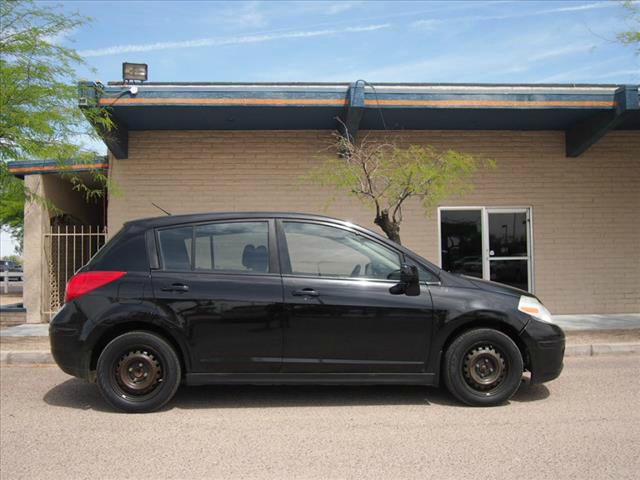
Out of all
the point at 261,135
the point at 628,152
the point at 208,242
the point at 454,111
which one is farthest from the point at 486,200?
the point at 208,242

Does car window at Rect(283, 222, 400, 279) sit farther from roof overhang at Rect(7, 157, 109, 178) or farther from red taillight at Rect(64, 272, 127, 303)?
roof overhang at Rect(7, 157, 109, 178)

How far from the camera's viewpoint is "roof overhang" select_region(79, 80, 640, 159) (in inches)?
390

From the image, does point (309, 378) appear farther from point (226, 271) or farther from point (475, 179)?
point (475, 179)

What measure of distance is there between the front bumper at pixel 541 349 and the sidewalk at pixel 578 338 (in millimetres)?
2799

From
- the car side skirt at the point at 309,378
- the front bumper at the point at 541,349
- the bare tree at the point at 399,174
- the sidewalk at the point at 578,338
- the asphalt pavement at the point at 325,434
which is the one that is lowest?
the asphalt pavement at the point at 325,434

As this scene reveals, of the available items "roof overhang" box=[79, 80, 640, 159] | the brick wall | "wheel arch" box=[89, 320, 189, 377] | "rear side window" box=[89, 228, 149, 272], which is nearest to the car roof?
"rear side window" box=[89, 228, 149, 272]

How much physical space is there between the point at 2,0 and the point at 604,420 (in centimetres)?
928

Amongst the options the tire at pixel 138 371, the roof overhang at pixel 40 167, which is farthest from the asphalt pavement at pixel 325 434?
the roof overhang at pixel 40 167

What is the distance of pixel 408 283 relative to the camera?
4988 mm

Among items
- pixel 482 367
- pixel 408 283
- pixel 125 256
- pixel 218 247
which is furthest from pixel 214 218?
pixel 482 367

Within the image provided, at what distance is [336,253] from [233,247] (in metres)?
0.98

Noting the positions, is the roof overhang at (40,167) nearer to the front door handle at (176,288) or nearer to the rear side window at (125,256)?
the rear side window at (125,256)

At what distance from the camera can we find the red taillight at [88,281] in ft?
16.5

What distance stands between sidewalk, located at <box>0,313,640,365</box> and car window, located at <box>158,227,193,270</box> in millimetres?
3583
